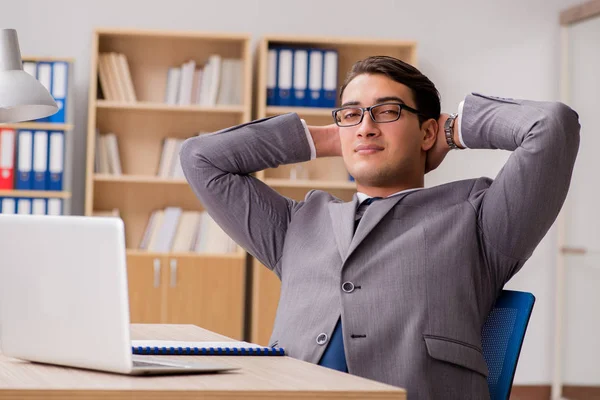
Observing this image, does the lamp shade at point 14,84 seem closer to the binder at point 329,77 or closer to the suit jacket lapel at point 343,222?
the suit jacket lapel at point 343,222

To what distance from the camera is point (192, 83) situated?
4879 millimetres

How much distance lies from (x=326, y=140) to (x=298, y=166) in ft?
9.28

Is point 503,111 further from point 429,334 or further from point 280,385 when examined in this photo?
point 280,385

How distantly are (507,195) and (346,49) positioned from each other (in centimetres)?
336

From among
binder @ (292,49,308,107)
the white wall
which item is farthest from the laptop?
the white wall

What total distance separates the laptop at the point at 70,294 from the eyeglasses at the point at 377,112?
0.87 meters

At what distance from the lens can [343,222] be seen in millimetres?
1925

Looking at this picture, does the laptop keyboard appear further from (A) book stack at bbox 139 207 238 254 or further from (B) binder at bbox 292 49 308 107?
(B) binder at bbox 292 49 308 107

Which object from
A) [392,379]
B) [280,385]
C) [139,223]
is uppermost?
[280,385]

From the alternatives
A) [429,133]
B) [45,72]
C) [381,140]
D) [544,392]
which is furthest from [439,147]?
[544,392]

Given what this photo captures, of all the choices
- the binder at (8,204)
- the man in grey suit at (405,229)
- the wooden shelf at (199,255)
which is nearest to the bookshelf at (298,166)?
the wooden shelf at (199,255)

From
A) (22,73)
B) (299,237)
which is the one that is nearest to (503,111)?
(299,237)

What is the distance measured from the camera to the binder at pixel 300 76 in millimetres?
4816

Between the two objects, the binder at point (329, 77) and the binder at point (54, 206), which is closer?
the binder at point (54, 206)
